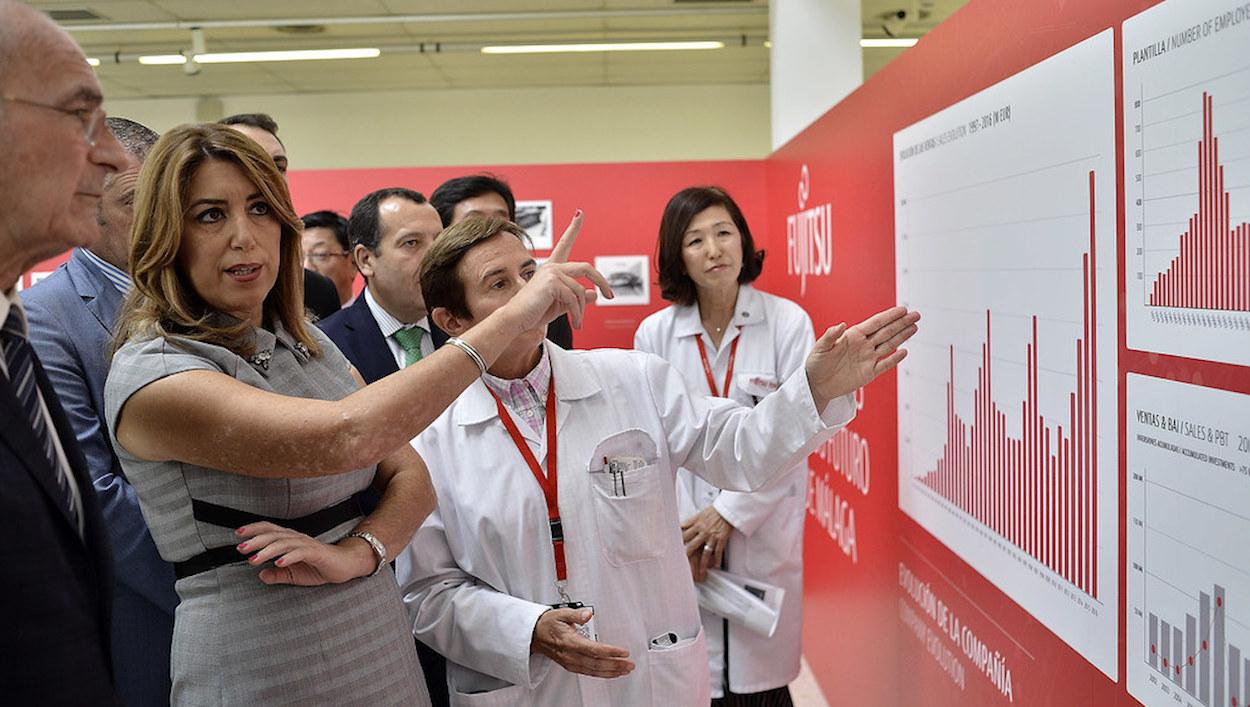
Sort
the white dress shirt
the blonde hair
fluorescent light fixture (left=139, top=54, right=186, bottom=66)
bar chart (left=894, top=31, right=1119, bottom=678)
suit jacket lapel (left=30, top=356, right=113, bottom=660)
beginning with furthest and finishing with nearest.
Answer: fluorescent light fixture (left=139, top=54, right=186, bottom=66) → the white dress shirt → bar chart (left=894, top=31, right=1119, bottom=678) → the blonde hair → suit jacket lapel (left=30, top=356, right=113, bottom=660)

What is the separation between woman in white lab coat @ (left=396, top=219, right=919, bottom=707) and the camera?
1.87m

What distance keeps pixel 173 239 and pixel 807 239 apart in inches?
128

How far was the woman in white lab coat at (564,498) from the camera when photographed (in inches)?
73.5

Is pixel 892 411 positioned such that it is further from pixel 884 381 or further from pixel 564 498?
pixel 564 498

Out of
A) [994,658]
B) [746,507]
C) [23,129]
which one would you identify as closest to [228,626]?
[23,129]

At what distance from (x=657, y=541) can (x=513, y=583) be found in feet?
0.93

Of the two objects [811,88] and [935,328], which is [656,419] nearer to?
[935,328]

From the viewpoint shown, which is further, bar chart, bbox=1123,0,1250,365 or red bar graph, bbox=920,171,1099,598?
red bar graph, bbox=920,171,1099,598

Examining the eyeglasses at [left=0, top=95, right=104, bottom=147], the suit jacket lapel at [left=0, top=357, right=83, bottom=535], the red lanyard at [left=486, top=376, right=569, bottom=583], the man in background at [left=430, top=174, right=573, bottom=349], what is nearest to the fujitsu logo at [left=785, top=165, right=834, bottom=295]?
the man in background at [left=430, top=174, right=573, bottom=349]

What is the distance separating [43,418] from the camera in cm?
108

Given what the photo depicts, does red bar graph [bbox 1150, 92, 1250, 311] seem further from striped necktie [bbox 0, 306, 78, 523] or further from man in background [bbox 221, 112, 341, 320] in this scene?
man in background [bbox 221, 112, 341, 320]

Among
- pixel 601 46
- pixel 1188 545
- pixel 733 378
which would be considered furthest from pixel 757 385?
pixel 601 46

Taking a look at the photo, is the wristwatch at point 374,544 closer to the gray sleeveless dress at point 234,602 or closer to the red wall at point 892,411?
the gray sleeveless dress at point 234,602

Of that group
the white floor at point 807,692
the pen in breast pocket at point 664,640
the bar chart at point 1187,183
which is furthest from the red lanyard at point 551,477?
the white floor at point 807,692
